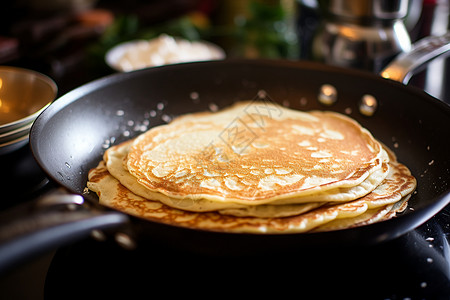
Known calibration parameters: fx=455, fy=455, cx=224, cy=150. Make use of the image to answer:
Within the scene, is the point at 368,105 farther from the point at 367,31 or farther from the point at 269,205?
the point at 269,205

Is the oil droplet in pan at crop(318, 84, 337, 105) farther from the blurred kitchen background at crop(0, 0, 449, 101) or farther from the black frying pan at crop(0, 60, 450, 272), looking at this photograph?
the blurred kitchen background at crop(0, 0, 449, 101)

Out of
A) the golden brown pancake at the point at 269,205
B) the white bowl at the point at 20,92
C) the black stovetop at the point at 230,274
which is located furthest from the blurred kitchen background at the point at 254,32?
the black stovetop at the point at 230,274

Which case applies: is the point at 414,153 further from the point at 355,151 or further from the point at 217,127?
the point at 217,127

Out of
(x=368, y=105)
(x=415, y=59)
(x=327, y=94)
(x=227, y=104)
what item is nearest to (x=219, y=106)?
(x=227, y=104)

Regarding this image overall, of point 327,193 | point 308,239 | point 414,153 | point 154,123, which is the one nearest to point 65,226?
point 308,239

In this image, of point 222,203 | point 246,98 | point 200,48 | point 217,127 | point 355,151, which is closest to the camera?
point 222,203

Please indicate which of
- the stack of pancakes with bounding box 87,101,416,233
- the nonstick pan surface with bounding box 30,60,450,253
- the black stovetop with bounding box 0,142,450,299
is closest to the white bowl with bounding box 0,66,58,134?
the nonstick pan surface with bounding box 30,60,450,253

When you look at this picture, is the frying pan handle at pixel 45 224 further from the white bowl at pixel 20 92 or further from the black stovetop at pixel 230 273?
the white bowl at pixel 20 92
